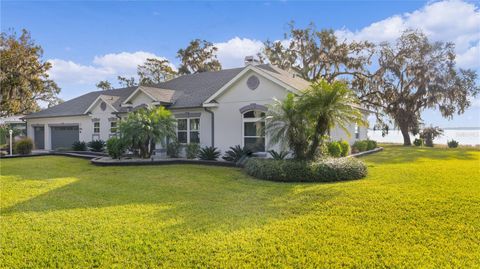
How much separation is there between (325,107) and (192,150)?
8.49 metres

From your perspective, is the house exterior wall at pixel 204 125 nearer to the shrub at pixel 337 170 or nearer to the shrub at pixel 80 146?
the shrub at pixel 337 170

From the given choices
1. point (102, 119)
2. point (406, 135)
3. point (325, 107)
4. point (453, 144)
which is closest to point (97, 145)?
point (102, 119)

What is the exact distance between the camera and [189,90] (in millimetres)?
20344

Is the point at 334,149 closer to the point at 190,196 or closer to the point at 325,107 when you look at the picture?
the point at 325,107

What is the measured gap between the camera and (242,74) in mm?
15297

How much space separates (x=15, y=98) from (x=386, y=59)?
126 ft

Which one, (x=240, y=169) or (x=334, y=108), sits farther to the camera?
(x=240, y=169)

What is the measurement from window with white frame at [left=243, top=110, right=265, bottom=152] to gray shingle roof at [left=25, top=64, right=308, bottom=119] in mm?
2309

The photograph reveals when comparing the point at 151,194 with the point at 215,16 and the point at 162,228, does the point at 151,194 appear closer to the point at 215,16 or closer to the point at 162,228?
the point at 162,228

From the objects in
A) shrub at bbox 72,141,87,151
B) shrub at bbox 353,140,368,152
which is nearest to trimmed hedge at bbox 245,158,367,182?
shrub at bbox 353,140,368,152

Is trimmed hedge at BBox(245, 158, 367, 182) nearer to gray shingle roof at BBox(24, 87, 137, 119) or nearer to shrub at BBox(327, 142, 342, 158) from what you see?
shrub at BBox(327, 142, 342, 158)

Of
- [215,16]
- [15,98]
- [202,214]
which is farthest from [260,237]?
[15,98]

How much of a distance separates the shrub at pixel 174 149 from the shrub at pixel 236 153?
3.31m

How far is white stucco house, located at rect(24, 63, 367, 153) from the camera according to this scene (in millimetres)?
15094
